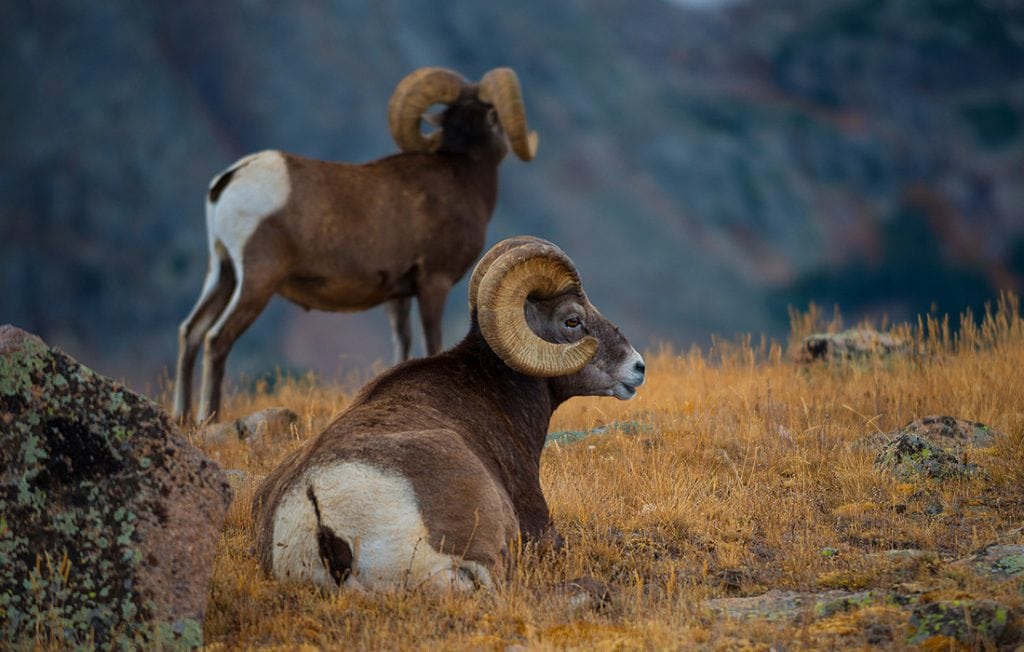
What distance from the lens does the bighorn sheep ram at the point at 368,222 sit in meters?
10.9

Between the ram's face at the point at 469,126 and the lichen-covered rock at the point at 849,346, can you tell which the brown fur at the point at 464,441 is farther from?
the ram's face at the point at 469,126

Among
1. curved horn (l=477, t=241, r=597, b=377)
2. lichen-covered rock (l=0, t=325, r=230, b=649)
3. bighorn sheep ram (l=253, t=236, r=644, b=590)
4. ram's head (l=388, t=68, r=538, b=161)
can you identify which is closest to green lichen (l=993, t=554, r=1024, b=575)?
bighorn sheep ram (l=253, t=236, r=644, b=590)

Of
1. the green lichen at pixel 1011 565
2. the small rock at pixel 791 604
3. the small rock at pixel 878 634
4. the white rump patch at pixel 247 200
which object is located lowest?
the small rock at pixel 878 634

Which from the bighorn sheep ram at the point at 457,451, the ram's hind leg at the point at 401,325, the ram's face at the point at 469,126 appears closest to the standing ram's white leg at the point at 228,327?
the ram's hind leg at the point at 401,325

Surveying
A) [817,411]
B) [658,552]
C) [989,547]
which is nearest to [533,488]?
[658,552]

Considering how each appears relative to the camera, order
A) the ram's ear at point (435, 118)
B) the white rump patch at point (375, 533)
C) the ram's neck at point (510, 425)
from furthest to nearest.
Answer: the ram's ear at point (435, 118) → the ram's neck at point (510, 425) → the white rump patch at point (375, 533)

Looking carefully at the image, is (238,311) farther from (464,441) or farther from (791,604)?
(791,604)

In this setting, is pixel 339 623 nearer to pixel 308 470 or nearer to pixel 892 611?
pixel 308 470

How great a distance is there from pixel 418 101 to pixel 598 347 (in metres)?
6.33

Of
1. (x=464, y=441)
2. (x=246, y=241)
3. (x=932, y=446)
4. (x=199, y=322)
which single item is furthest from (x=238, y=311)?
(x=932, y=446)

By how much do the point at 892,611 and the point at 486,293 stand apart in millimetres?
2680

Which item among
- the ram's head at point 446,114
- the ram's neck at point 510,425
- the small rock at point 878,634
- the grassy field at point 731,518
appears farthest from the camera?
the ram's head at point 446,114

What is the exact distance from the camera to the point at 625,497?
25.6 feet

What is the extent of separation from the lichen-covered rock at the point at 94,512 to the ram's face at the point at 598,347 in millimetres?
2432
